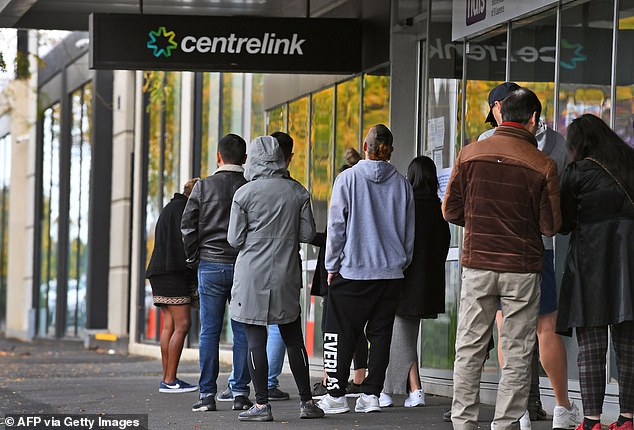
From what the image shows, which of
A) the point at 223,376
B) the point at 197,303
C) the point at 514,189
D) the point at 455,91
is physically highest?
the point at 455,91

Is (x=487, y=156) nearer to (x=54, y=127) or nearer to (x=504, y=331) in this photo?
(x=504, y=331)

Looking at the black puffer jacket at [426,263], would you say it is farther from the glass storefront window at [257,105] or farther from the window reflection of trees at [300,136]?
the glass storefront window at [257,105]

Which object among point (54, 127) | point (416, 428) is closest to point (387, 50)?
point (416, 428)

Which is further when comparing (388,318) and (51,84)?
(51,84)

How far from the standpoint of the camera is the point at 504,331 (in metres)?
7.33

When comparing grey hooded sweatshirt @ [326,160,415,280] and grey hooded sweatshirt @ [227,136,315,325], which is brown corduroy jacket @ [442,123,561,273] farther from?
grey hooded sweatshirt @ [227,136,315,325]

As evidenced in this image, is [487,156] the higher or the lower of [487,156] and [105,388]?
the higher

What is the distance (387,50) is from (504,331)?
602 cm

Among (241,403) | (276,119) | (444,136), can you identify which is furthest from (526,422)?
(276,119)

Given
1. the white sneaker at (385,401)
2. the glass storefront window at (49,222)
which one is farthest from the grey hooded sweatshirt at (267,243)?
the glass storefront window at (49,222)

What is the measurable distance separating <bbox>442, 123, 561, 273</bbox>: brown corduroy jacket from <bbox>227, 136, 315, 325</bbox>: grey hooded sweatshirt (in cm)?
195

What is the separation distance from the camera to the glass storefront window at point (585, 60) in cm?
927

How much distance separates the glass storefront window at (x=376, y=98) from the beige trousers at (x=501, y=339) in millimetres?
5663

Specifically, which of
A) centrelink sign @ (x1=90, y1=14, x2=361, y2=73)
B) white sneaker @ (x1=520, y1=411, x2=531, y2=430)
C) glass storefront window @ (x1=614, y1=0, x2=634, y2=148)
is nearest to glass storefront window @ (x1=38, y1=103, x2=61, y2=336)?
centrelink sign @ (x1=90, y1=14, x2=361, y2=73)
